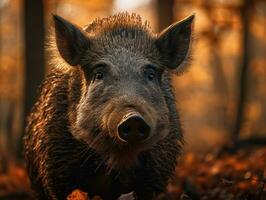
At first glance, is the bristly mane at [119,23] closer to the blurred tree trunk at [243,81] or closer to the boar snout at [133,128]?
the boar snout at [133,128]

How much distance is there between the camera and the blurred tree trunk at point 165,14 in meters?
15.7

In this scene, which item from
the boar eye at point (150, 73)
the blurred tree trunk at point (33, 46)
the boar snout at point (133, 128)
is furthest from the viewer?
the blurred tree trunk at point (33, 46)

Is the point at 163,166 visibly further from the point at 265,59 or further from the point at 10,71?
the point at 265,59

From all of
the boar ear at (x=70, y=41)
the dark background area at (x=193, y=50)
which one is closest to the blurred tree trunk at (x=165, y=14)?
the dark background area at (x=193, y=50)

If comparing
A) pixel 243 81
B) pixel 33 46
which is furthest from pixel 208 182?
pixel 243 81

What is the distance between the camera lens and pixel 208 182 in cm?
729

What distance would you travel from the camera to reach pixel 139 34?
19.4 feet

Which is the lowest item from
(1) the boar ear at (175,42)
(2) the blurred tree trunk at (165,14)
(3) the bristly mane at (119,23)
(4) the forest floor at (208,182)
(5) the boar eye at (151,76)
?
(4) the forest floor at (208,182)

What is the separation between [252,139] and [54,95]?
23.4ft

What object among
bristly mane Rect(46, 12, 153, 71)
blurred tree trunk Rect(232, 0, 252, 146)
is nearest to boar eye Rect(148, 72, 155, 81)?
bristly mane Rect(46, 12, 153, 71)

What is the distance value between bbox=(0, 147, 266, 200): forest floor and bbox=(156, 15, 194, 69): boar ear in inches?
50.7

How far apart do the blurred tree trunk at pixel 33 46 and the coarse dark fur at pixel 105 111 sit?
6.62 m

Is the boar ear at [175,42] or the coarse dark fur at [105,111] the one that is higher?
the boar ear at [175,42]

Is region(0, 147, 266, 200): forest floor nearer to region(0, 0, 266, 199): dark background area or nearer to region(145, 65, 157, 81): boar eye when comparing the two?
region(0, 0, 266, 199): dark background area
